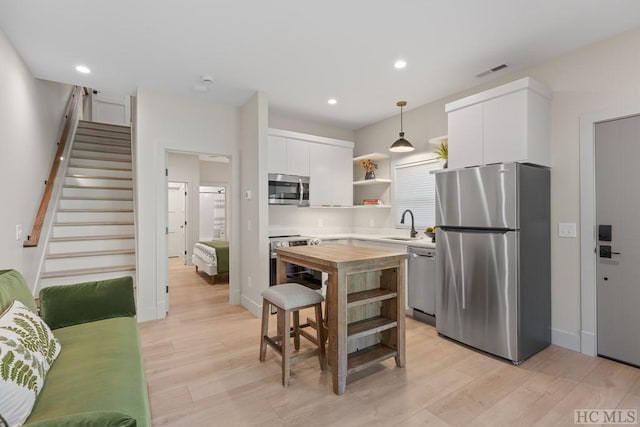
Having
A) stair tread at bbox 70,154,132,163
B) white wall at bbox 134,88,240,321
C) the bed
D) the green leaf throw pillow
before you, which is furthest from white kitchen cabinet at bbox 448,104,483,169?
stair tread at bbox 70,154,132,163

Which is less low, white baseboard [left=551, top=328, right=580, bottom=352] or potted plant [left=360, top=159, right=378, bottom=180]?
potted plant [left=360, top=159, right=378, bottom=180]

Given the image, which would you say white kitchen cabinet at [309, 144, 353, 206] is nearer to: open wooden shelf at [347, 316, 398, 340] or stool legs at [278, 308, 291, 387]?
open wooden shelf at [347, 316, 398, 340]

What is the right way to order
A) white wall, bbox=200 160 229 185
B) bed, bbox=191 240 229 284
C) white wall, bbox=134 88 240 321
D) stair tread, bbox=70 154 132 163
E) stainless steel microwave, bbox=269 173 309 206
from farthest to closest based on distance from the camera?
white wall, bbox=200 160 229 185
bed, bbox=191 240 229 284
stair tread, bbox=70 154 132 163
stainless steel microwave, bbox=269 173 309 206
white wall, bbox=134 88 240 321

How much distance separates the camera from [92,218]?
4488 mm

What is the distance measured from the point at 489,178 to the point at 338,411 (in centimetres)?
221

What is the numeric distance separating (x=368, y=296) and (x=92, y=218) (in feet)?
14.1

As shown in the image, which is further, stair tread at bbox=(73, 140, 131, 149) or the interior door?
stair tread at bbox=(73, 140, 131, 149)

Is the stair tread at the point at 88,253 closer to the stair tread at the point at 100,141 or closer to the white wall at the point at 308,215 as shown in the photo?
the white wall at the point at 308,215

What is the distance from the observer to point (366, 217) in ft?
16.8

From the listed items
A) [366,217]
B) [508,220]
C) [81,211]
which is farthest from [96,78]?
[508,220]

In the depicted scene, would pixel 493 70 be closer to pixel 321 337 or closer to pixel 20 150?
pixel 321 337

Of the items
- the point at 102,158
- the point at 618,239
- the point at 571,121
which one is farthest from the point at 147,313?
the point at 571,121

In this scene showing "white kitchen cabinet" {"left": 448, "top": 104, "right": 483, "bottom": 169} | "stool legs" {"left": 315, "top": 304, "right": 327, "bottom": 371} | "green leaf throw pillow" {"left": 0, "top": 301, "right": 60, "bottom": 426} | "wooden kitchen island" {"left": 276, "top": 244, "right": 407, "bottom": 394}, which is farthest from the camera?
"white kitchen cabinet" {"left": 448, "top": 104, "right": 483, "bottom": 169}

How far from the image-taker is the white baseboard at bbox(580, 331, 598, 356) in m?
2.66
